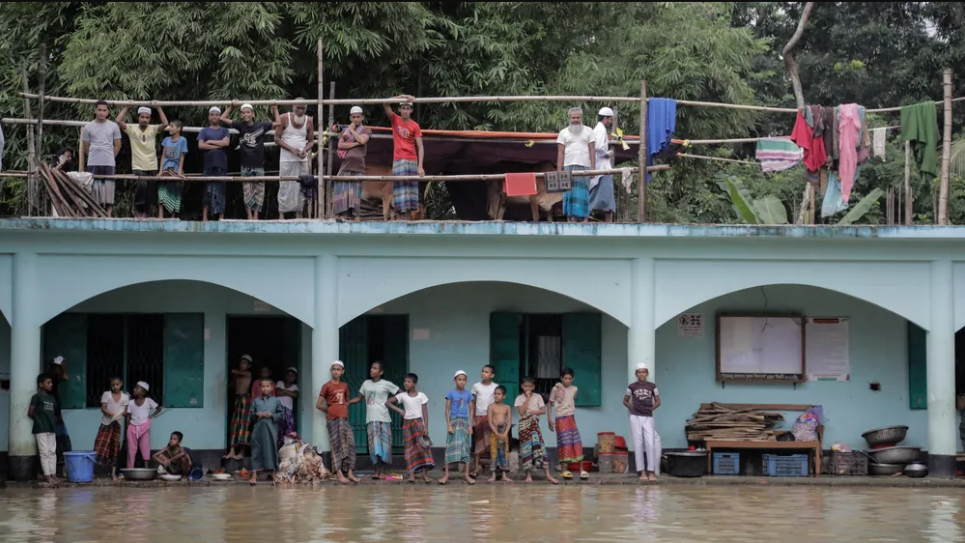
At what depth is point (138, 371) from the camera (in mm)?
16422

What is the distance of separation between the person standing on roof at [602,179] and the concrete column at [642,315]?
0.68 metres

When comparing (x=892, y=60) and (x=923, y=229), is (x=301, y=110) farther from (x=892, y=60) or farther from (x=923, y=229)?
(x=892, y=60)

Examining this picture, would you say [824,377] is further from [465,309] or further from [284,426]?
[284,426]

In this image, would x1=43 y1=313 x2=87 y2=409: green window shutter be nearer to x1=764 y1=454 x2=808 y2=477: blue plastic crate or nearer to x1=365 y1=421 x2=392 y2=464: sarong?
x1=365 y1=421 x2=392 y2=464: sarong

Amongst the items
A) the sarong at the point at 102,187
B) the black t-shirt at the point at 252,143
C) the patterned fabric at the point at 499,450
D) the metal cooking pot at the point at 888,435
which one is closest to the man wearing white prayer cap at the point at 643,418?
the patterned fabric at the point at 499,450

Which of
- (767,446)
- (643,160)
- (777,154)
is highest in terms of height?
(777,154)

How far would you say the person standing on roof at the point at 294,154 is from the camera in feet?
50.5

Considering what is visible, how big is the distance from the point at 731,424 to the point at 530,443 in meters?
2.42

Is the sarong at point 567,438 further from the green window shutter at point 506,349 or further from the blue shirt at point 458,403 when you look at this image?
the green window shutter at point 506,349

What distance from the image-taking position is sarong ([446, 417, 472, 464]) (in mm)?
15336

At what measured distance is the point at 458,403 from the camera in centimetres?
1530

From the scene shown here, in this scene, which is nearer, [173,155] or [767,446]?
[173,155]

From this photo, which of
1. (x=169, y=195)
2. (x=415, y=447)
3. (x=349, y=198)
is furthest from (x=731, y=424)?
(x=169, y=195)

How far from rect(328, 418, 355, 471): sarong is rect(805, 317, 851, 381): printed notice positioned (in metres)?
5.35
